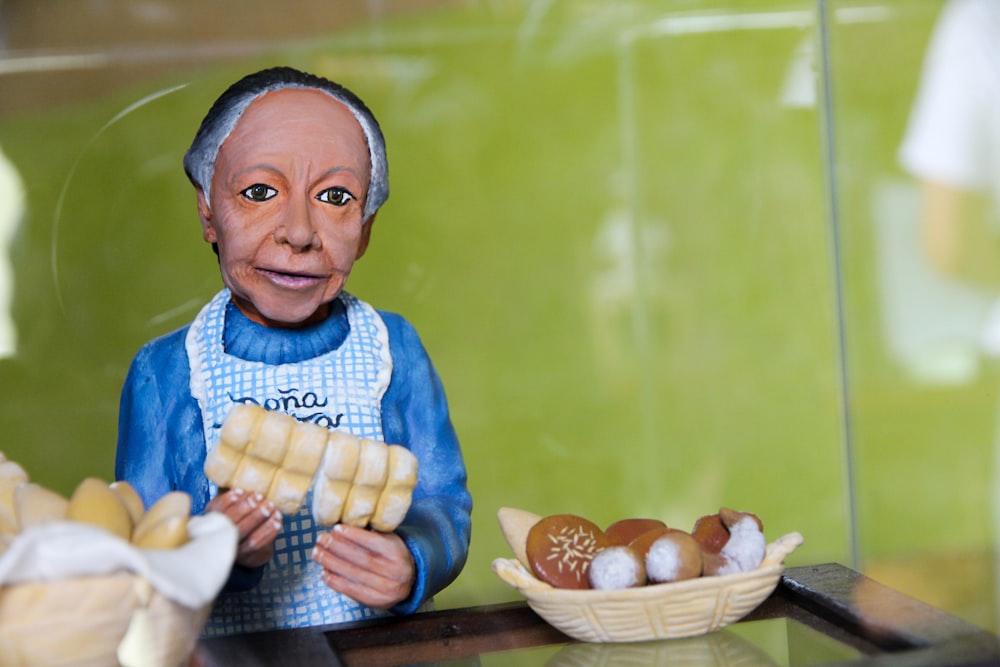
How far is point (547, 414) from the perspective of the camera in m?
3.22

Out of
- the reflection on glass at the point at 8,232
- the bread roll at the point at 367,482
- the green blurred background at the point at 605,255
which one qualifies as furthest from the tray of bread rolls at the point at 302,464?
the reflection on glass at the point at 8,232

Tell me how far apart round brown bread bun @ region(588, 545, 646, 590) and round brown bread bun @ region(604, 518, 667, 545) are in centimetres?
13

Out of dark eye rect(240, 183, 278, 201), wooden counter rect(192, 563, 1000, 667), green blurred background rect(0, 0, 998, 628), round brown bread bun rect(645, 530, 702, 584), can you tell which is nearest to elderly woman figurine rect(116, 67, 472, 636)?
dark eye rect(240, 183, 278, 201)

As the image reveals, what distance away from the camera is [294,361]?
1673 millimetres

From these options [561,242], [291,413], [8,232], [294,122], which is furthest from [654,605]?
[8,232]

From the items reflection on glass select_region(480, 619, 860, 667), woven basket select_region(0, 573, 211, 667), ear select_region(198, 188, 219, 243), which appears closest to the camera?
woven basket select_region(0, 573, 211, 667)

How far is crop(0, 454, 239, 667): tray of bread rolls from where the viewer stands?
108 centimetres

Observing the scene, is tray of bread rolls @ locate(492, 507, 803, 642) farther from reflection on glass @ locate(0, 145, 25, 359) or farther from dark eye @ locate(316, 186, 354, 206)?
reflection on glass @ locate(0, 145, 25, 359)

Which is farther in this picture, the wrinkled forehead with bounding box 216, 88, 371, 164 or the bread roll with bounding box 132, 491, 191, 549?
the wrinkled forehead with bounding box 216, 88, 371, 164

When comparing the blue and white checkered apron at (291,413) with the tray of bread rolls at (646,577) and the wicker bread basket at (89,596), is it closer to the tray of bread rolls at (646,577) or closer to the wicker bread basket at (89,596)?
the tray of bread rolls at (646,577)

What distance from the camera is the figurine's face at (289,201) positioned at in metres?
Result: 1.62

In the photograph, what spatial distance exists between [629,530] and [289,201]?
62 centimetres

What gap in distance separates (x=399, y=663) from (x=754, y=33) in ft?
7.63

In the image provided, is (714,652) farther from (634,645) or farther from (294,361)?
(294,361)
